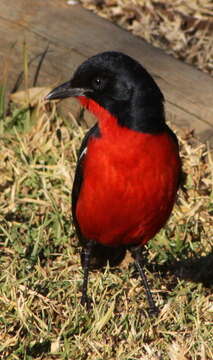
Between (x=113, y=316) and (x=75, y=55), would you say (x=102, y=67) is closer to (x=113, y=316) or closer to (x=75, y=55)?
(x=113, y=316)

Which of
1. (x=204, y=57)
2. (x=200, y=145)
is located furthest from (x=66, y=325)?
(x=204, y=57)

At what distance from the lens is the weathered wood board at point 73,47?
23.3 feet

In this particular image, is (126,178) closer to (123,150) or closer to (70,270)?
(123,150)

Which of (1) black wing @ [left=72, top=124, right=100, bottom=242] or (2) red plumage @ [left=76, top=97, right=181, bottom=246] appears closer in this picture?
(2) red plumage @ [left=76, top=97, right=181, bottom=246]

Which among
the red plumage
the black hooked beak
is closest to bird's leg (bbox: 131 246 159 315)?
the red plumage

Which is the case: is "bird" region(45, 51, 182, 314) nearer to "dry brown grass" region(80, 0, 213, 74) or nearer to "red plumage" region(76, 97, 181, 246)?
"red plumage" region(76, 97, 181, 246)

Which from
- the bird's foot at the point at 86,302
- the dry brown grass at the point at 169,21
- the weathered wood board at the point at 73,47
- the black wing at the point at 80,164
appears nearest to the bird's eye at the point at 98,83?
the black wing at the point at 80,164

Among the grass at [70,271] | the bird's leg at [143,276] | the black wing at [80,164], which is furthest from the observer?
the bird's leg at [143,276]

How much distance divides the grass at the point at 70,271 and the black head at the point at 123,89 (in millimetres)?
1152

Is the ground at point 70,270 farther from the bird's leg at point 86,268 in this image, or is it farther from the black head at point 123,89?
the black head at point 123,89

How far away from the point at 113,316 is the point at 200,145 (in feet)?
6.22

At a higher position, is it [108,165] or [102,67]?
[102,67]

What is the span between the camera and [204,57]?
8.54m

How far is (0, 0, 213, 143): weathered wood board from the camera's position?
709 cm
